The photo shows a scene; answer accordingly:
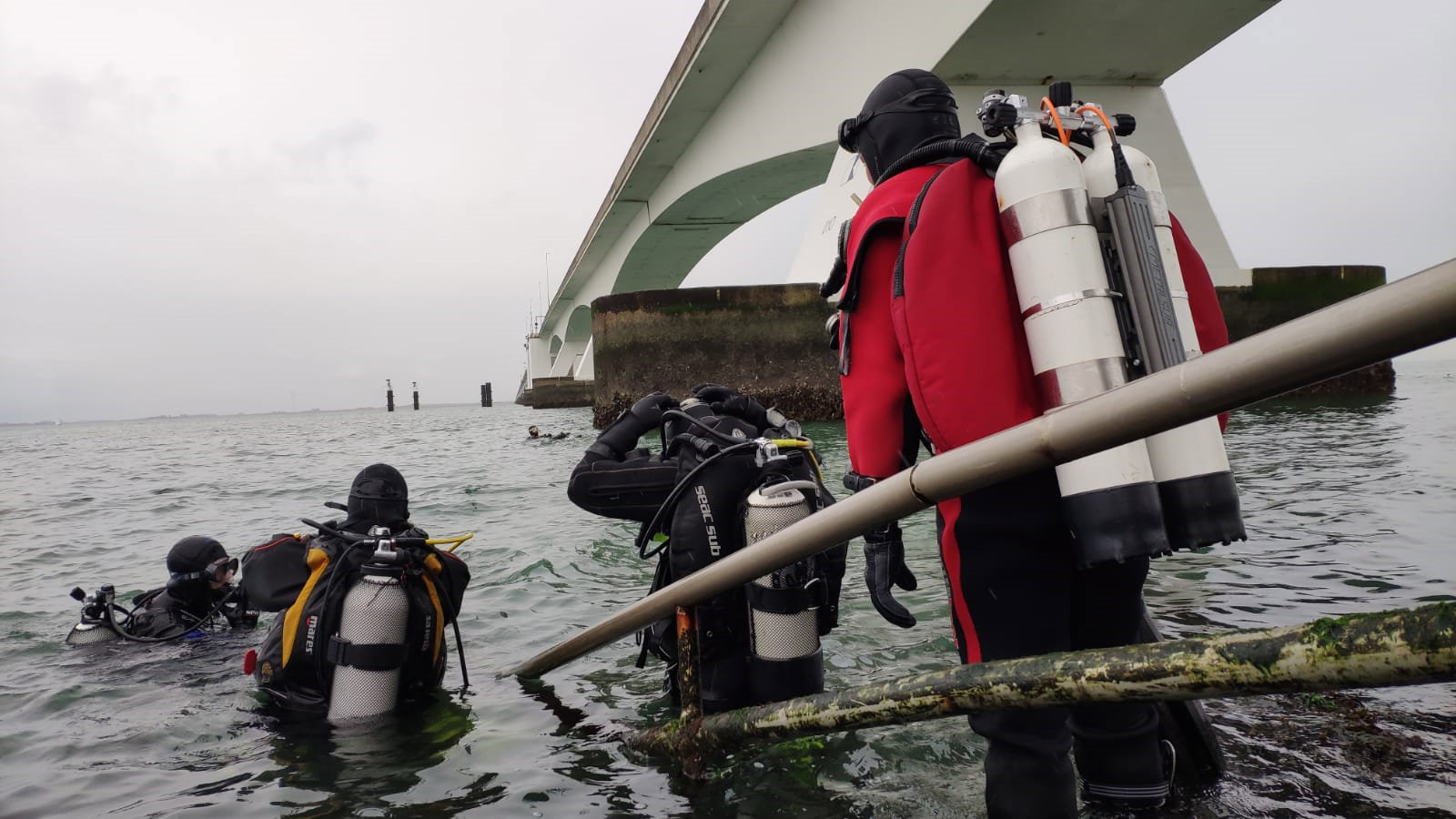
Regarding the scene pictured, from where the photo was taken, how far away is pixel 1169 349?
66.3 inches

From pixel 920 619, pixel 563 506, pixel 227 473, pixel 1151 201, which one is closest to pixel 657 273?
pixel 227 473

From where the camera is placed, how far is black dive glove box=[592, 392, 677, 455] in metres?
3.31

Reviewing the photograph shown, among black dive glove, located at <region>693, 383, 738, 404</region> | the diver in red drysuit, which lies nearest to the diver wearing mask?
black dive glove, located at <region>693, 383, 738, 404</region>

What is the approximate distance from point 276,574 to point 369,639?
58 cm

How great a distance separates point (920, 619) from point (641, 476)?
197 centimetres

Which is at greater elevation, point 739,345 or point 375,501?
point 739,345

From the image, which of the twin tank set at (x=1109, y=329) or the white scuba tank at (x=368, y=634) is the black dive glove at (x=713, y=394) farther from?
the twin tank set at (x=1109, y=329)

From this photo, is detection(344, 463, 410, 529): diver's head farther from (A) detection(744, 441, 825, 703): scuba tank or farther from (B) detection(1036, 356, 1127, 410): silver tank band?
(B) detection(1036, 356, 1127, 410): silver tank band

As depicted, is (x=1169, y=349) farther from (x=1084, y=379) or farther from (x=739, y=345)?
(x=739, y=345)

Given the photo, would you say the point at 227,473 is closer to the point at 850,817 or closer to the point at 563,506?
the point at 563,506

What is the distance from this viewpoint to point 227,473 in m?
17.8

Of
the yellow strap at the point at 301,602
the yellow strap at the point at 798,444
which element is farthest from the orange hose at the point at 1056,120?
the yellow strap at the point at 301,602

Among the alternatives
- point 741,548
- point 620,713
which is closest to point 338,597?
point 620,713

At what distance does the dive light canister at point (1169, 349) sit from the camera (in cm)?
171
